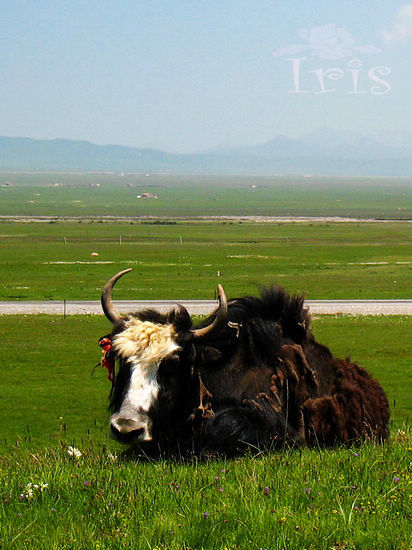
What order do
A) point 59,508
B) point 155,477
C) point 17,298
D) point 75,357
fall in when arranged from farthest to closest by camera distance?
point 17,298 → point 75,357 → point 155,477 → point 59,508

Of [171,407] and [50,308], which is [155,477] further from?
[50,308]

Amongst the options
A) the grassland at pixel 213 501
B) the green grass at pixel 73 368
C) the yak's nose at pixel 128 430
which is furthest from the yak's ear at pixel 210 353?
the green grass at pixel 73 368

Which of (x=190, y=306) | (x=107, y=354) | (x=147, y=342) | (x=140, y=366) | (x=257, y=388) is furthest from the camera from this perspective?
(x=190, y=306)

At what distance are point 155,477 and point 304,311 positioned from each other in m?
4.24

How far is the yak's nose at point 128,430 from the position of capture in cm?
876

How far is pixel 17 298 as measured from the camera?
5000cm

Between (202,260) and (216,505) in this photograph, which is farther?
(202,260)

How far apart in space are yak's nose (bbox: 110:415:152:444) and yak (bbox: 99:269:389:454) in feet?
0.04

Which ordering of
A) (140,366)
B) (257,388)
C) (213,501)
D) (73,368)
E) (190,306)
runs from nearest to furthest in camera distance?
(213,501) < (140,366) < (257,388) < (73,368) < (190,306)

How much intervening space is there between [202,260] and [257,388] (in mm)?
63506

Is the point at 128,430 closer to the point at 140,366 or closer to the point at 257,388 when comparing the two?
the point at 140,366

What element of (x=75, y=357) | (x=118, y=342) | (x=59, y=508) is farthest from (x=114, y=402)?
(x=75, y=357)

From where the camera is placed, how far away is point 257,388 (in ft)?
32.4

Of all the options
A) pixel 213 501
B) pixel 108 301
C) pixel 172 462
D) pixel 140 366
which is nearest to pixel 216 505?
pixel 213 501
